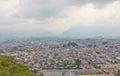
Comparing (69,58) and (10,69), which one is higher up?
(10,69)

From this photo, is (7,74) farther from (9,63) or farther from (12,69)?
(9,63)

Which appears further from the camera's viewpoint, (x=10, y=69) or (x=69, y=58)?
(x=69, y=58)

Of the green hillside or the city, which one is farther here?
the city

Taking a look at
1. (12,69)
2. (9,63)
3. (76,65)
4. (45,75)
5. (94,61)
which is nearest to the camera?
(12,69)

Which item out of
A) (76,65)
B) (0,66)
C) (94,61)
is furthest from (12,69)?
(94,61)

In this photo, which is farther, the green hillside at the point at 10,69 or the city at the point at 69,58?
the city at the point at 69,58

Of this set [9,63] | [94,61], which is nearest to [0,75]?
[9,63]

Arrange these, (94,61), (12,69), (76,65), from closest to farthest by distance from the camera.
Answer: (12,69) → (76,65) → (94,61)

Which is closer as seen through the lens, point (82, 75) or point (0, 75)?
point (0, 75)

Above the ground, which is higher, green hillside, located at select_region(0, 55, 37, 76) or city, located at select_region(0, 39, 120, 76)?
green hillside, located at select_region(0, 55, 37, 76)

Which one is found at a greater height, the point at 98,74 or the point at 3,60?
the point at 3,60

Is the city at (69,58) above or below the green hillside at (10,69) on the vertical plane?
below
